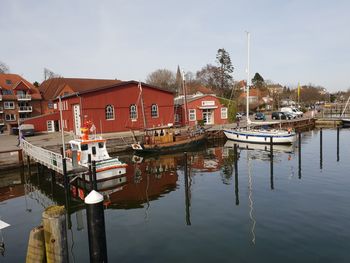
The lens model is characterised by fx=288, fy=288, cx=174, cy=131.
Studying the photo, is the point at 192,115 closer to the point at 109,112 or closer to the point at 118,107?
the point at 118,107

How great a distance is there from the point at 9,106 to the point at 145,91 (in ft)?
96.4

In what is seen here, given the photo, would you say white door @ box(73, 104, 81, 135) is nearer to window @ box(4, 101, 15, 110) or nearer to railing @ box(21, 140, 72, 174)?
railing @ box(21, 140, 72, 174)

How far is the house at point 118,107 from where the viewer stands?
34.6 metres

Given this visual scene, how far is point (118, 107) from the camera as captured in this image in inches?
1432

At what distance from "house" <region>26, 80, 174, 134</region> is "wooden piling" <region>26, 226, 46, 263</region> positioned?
2682 centimetres

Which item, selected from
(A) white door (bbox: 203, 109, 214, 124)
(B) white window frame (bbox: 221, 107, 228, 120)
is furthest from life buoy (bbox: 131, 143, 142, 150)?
(B) white window frame (bbox: 221, 107, 228, 120)

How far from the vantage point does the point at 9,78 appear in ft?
180

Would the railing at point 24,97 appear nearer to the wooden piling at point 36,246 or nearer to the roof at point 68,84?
the roof at point 68,84

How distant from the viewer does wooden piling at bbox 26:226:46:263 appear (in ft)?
18.2

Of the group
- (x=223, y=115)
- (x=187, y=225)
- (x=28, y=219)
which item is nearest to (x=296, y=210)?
(x=187, y=225)

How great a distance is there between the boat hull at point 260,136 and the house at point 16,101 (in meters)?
36.8

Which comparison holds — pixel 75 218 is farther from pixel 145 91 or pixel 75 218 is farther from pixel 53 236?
pixel 145 91

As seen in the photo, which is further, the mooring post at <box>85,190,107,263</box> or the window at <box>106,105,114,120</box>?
the window at <box>106,105,114,120</box>

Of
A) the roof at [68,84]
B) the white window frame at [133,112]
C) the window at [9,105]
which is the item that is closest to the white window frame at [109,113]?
Answer: the white window frame at [133,112]
